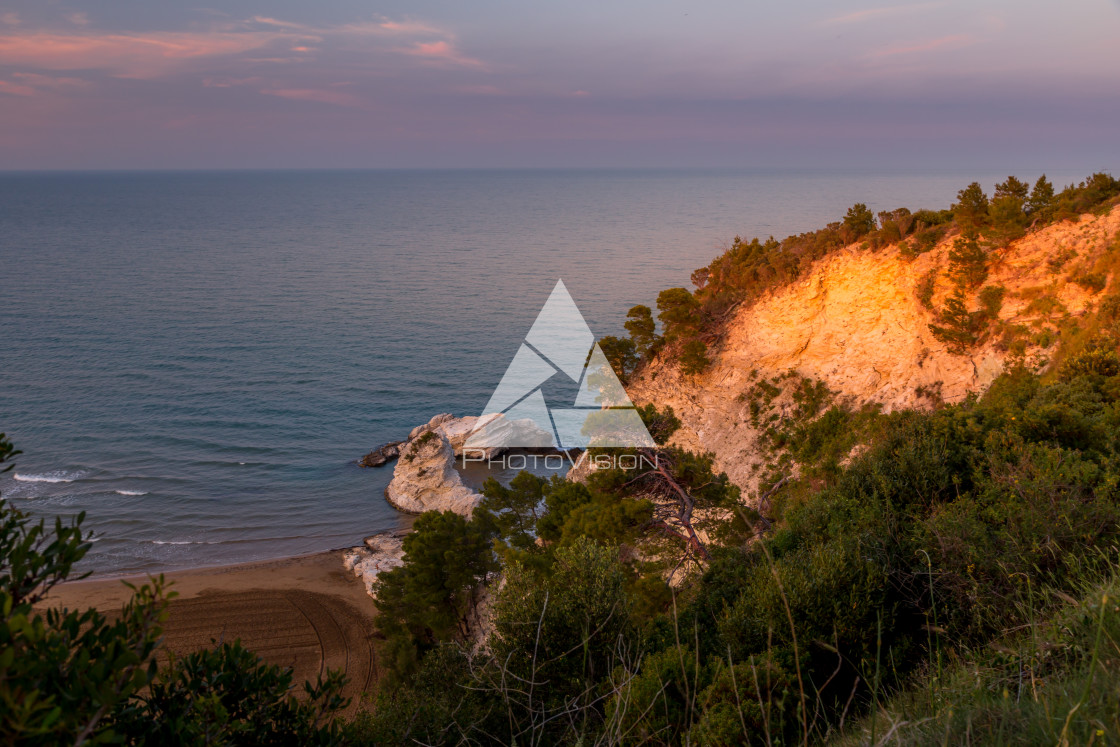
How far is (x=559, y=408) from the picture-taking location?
4434 cm

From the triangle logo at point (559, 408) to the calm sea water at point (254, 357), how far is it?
5.85 feet

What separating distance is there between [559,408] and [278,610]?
81.3ft

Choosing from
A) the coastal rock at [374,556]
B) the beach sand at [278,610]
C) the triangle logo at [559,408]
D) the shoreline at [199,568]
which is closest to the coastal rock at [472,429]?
the triangle logo at [559,408]

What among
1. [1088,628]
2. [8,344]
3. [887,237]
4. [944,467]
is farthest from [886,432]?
[8,344]

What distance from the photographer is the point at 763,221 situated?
9581 centimetres

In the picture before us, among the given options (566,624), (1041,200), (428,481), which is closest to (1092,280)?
(1041,200)

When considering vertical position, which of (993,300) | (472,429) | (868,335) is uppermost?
(993,300)

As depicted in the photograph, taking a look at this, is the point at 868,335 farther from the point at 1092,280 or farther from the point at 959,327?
the point at 1092,280

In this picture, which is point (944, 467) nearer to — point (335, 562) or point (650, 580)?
A: point (650, 580)

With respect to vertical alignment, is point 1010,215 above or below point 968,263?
above

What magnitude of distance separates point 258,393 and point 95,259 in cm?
5989

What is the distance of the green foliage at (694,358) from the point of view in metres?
28.5

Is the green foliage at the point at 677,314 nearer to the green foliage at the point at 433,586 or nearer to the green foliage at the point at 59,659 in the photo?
the green foliage at the point at 433,586

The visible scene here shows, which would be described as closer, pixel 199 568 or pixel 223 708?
pixel 223 708
